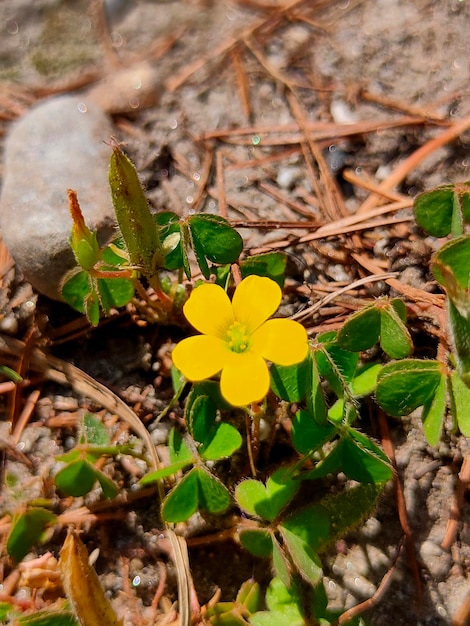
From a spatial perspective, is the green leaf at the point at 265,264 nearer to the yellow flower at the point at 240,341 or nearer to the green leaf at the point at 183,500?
the yellow flower at the point at 240,341

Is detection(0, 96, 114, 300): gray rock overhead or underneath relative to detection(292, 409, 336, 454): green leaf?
overhead

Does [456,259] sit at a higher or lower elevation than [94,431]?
higher

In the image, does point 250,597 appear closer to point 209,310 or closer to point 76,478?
point 76,478

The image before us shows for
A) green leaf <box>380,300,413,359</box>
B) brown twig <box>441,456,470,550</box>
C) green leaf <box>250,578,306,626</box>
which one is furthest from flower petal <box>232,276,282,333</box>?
brown twig <box>441,456,470,550</box>

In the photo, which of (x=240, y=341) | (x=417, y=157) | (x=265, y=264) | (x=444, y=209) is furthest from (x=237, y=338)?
(x=417, y=157)

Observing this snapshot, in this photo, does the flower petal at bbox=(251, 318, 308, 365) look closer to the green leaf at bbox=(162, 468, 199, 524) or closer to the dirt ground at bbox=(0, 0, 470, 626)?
the green leaf at bbox=(162, 468, 199, 524)

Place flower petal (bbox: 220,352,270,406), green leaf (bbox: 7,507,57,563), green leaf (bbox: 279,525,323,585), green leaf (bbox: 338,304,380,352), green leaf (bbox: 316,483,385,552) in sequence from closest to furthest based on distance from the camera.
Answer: flower petal (bbox: 220,352,270,406) < green leaf (bbox: 279,525,323,585) < green leaf (bbox: 338,304,380,352) < green leaf (bbox: 316,483,385,552) < green leaf (bbox: 7,507,57,563)

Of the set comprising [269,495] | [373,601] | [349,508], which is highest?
[269,495]
